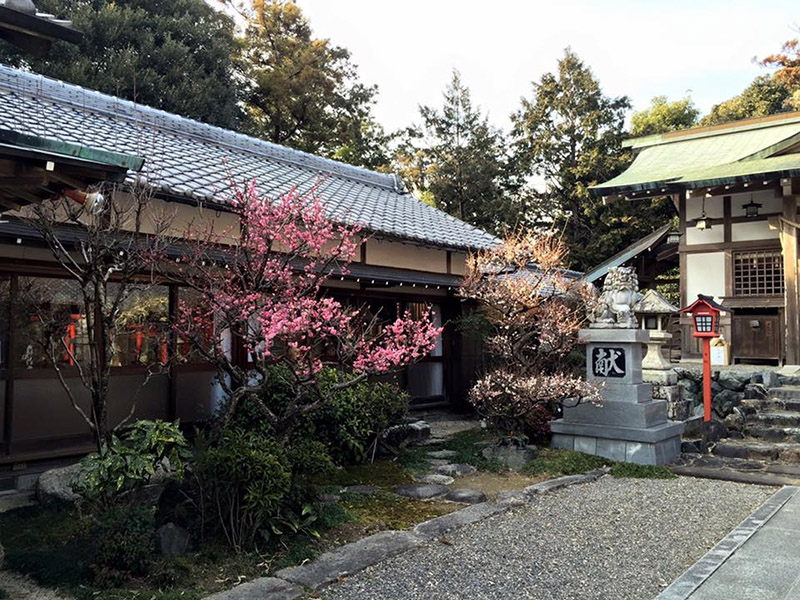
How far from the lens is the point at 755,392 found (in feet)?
36.6

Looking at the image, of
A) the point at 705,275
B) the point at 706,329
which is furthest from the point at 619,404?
the point at 705,275

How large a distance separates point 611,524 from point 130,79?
60.5ft

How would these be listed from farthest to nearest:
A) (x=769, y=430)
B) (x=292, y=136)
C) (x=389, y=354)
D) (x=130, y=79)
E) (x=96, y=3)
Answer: (x=292, y=136) → (x=96, y=3) → (x=130, y=79) → (x=769, y=430) → (x=389, y=354)

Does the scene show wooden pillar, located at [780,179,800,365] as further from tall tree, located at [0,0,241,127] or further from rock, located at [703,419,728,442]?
tall tree, located at [0,0,241,127]

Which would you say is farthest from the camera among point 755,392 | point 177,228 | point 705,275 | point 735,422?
point 705,275

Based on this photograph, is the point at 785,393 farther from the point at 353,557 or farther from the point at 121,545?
the point at 121,545

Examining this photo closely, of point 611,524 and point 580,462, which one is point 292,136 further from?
point 611,524

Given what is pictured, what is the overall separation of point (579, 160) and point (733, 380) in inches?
662

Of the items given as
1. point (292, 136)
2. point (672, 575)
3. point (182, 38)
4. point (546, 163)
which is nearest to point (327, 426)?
point (672, 575)

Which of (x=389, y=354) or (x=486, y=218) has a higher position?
(x=486, y=218)

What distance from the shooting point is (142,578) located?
4176 mm

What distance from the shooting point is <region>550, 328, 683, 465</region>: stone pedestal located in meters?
8.46

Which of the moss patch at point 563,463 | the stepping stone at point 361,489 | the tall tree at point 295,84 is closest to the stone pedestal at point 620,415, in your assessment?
the moss patch at point 563,463

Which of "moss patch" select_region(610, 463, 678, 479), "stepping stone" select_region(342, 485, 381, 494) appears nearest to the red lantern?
"moss patch" select_region(610, 463, 678, 479)
